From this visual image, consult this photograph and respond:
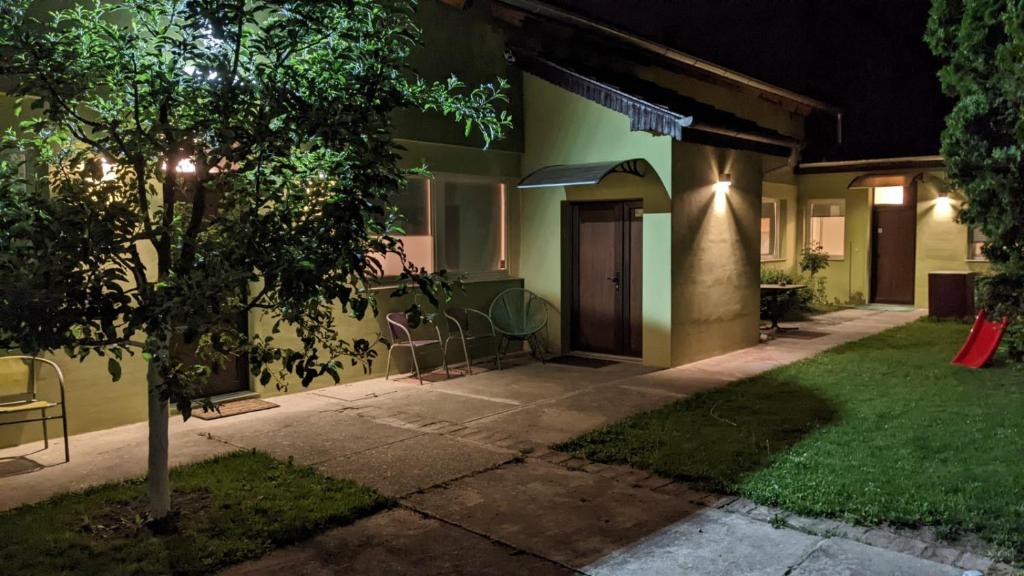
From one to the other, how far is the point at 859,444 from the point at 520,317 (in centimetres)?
543

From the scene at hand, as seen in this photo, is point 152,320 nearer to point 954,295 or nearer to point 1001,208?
point 1001,208

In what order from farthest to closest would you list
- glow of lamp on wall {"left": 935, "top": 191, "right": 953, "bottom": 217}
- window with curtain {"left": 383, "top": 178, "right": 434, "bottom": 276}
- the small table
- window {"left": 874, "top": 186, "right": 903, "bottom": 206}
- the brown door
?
the brown door, window {"left": 874, "top": 186, "right": 903, "bottom": 206}, glow of lamp on wall {"left": 935, "top": 191, "right": 953, "bottom": 217}, the small table, window with curtain {"left": 383, "top": 178, "right": 434, "bottom": 276}

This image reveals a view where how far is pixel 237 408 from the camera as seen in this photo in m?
7.35

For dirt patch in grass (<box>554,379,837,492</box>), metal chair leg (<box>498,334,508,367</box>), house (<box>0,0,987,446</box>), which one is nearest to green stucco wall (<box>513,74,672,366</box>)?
house (<box>0,0,987,446</box>)

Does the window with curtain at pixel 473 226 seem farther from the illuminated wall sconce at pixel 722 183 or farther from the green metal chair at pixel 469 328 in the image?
the illuminated wall sconce at pixel 722 183

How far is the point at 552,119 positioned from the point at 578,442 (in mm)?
5514

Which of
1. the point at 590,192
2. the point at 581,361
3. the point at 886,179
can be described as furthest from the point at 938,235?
the point at 581,361

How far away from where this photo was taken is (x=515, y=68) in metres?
10.5

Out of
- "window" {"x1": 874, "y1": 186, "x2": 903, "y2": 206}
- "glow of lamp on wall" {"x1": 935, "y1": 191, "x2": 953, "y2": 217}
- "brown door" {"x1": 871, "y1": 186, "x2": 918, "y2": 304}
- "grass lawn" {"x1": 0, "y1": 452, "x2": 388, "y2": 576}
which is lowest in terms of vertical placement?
"grass lawn" {"x1": 0, "y1": 452, "x2": 388, "y2": 576}

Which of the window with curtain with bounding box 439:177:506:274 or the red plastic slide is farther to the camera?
the window with curtain with bounding box 439:177:506:274

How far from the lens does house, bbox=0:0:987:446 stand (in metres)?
9.38

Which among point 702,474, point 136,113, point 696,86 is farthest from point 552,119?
point 136,113

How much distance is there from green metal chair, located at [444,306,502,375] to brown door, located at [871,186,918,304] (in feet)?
34.9

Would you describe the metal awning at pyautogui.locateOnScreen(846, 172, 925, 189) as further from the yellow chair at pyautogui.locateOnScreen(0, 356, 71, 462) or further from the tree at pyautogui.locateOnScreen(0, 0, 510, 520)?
the yellow chair at pyautogui.locateOnScreen(0, 356, 71, 462)
